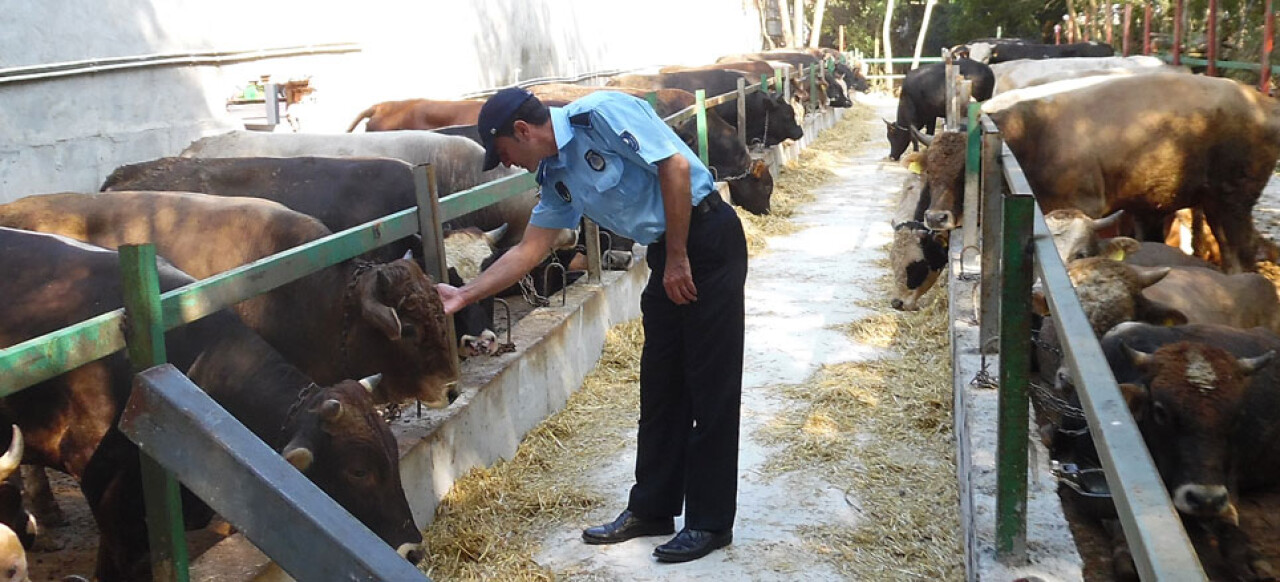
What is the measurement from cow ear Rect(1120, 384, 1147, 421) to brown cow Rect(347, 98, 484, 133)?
7466mm

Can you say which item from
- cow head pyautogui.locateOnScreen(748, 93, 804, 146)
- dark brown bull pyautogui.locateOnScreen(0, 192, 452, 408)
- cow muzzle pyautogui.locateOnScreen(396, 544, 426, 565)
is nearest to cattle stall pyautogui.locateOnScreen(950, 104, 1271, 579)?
cow muzzle pyautogui.locateOnScreen(396, 544, 426, 565)

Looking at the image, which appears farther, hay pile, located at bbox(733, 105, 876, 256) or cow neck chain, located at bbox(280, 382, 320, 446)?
hay pile, located at bbox(733, 105, 876, 256)

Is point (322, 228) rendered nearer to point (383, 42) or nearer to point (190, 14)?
point (190, 14)

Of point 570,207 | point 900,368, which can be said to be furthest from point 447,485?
point 900,368

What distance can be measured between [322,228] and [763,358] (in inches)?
117

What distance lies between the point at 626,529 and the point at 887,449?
62.6 inches

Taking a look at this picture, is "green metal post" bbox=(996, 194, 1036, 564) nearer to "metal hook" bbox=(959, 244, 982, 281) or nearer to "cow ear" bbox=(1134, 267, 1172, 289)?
"cow ear" bbox=(1134, 267, 1172, 289)

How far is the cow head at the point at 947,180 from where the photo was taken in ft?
26.6

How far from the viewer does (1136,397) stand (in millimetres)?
3779

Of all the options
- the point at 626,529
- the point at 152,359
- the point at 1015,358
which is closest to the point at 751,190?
the point at 626,529

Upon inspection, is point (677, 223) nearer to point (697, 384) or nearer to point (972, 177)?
→ point (697, 384)

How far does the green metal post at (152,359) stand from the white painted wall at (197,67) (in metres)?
5.24

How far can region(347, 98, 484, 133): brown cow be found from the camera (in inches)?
412

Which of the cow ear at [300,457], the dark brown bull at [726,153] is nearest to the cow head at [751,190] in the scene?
the dark brown bull at [726,153]
